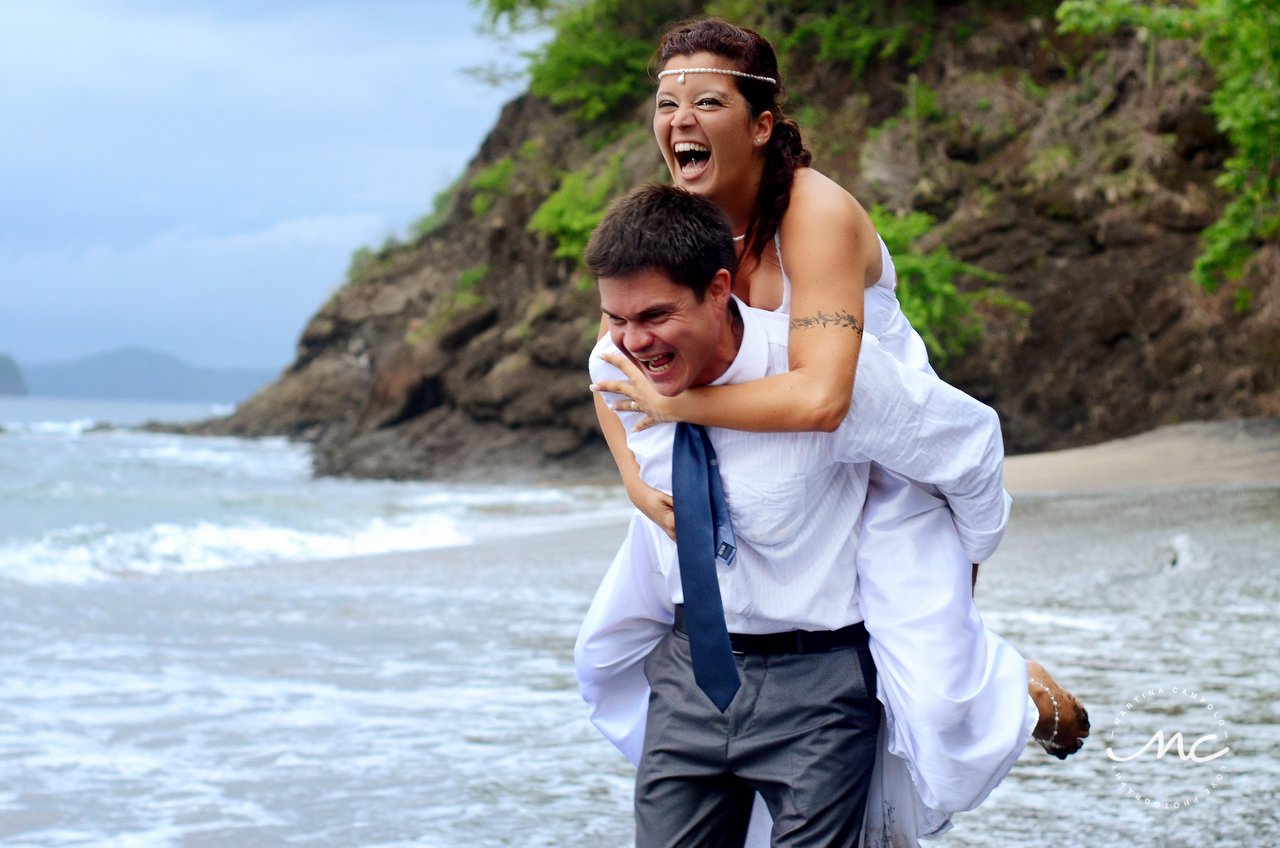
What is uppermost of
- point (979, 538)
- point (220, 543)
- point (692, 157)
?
point (692, 157)

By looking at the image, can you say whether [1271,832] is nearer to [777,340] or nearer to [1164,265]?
[777,340]

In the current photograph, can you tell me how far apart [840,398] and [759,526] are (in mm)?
254

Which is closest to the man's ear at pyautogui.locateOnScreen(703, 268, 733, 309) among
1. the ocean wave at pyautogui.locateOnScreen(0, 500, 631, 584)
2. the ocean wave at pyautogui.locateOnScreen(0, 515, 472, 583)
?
the ocean wave at pyautogui.locateOnScreen(0, 500, 631, 584)

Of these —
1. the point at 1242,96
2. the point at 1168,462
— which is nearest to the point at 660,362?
the point at 1242,96

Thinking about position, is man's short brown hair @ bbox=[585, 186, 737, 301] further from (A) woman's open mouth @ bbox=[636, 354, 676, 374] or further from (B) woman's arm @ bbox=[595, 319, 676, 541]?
(B) woman's arm @ bbox=[595, 319, 676, 541]

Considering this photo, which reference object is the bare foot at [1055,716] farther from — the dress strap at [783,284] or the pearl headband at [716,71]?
the pearl headband at [716,71]

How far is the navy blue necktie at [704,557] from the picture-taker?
6.47 ft

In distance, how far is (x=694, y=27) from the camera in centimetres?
230

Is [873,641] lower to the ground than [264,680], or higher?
higher

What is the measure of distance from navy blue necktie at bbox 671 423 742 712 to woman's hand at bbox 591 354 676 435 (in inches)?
3.0

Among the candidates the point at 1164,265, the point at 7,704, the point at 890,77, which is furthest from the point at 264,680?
the point at 890,77

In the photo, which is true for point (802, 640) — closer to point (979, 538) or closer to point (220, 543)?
point (979, 538)

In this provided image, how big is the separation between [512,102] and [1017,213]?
62.7 feet

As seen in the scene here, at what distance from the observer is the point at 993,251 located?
2011 cm
